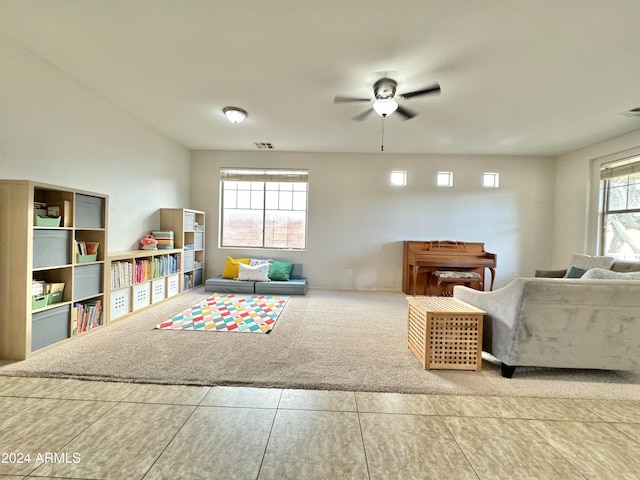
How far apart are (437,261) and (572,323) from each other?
102 inches

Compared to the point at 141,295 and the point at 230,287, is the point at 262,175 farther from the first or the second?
the point at 141,295

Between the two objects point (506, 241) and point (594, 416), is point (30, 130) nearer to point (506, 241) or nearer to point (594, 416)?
point (594, 416)

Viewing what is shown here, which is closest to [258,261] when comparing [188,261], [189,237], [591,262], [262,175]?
[188,261]

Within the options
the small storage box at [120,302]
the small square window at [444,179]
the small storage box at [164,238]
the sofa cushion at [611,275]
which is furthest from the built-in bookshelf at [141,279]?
the small square window at [444,179]

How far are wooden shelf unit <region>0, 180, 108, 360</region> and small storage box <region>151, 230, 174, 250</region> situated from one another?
1.30 metres

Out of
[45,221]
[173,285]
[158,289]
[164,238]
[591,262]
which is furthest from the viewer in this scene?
[173,285]

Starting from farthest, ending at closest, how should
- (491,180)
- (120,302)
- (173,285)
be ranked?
(491,180) < (173,285) < (120,302)

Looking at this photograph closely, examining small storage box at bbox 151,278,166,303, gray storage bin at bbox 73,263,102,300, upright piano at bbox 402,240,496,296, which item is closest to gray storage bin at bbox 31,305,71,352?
gray storage bin at bbox 73,263,102,300

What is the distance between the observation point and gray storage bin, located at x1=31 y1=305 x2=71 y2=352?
2.19m

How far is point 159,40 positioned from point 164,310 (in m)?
3.01

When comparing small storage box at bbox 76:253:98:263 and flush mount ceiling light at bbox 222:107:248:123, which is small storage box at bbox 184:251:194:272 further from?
flush mount ceiling light at bbox 222:107:248:123

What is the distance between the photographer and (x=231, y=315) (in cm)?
335

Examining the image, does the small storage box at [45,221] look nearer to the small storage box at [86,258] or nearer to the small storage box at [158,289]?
the small storage box at [86,258]

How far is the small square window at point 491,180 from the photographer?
5.10 metres
